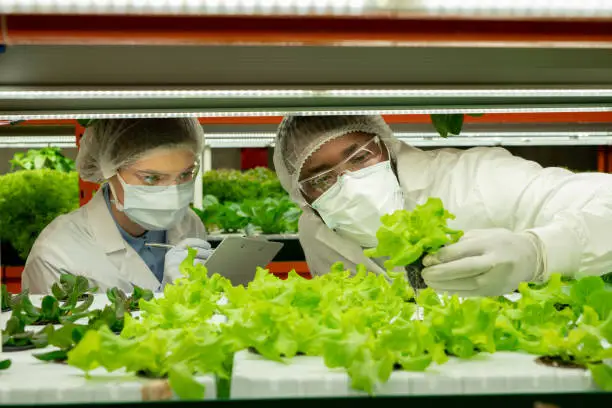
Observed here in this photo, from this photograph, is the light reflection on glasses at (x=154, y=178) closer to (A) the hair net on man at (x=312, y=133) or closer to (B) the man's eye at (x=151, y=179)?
(B) the man's eye at (x=151, y=179)

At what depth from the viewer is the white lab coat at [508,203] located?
185 cm

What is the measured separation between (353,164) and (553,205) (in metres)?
0.72

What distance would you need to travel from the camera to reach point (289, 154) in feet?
8.71

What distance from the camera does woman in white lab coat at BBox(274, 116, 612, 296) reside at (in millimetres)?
1674

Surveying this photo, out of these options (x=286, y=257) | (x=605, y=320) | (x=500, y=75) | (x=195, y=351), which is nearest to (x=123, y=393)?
(x=195, y=351)

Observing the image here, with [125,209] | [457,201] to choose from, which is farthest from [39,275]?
[457,201]

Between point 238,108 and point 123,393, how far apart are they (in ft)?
3.46

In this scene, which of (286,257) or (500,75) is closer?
(500,75)

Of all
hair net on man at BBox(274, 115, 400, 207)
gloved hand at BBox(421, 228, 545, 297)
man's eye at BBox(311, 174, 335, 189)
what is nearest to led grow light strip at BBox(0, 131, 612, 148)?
hair net on man at BBox(274, 115, 400, 207)

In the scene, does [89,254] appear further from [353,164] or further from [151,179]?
[353,164]

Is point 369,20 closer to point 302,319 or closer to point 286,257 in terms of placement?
point 302,319

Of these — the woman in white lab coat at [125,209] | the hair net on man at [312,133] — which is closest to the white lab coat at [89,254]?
the woman in white lab coat at [125,209]

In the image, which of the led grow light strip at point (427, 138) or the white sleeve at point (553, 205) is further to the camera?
the led grow light strip at point (427, 138)

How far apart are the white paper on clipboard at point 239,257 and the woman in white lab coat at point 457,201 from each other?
0.27m
